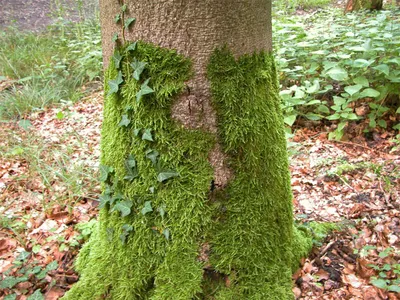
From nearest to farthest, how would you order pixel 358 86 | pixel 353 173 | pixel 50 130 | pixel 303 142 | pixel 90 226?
1. pixel 90 226
2. pixel 353 173
3. pixel 358 86
4. pixel 303 142
5. pixel 50 130

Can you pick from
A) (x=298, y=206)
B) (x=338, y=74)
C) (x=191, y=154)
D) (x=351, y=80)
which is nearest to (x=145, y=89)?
(x=191, y=154)

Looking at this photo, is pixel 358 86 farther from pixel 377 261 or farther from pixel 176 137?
pixel 176 137

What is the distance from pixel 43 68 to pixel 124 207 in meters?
5.40

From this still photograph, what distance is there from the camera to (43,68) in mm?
5961

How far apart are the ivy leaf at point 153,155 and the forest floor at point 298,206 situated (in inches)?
44.1

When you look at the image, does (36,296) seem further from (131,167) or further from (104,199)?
(131,167)

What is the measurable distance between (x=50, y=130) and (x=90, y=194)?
1.80 m

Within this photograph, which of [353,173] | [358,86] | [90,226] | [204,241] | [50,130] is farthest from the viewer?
[50,130]

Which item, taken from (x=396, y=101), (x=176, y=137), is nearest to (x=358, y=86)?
(x=396, y=101)

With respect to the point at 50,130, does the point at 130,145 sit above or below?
above

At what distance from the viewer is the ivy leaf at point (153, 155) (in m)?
1.44

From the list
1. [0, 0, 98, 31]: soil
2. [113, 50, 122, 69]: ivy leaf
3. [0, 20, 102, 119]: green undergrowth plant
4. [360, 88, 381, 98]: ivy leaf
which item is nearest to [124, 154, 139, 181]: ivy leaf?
[113, 50, 122, 69]: ivy leaf

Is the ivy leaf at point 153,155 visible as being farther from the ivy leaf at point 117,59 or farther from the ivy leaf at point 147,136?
the ivy leaf at point 117,59

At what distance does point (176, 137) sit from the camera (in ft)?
4.67
